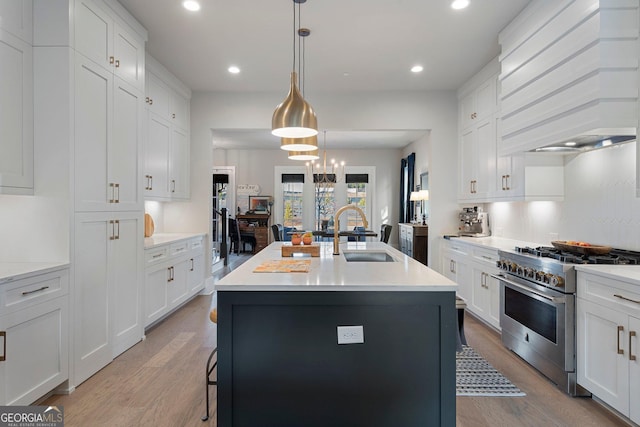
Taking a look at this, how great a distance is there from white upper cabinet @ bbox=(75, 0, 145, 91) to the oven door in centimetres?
369

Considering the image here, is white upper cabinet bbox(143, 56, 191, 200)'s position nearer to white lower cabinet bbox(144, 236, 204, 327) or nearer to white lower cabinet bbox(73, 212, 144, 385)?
white lower cabinet bbox(144, 236, 204, 327)

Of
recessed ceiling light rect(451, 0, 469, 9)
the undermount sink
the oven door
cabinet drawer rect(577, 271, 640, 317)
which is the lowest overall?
the oven door

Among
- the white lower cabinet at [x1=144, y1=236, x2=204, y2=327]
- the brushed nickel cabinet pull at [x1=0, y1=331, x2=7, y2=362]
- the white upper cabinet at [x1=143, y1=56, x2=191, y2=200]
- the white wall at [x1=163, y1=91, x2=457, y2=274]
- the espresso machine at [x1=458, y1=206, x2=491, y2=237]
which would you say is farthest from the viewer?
the white wall at [x1=163, y1=91, x2=457, y2=274]

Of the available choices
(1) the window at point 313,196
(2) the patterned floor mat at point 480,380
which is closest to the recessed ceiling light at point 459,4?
(2) the patterned floor mat at point 480,380

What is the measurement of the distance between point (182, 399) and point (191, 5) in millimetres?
2962

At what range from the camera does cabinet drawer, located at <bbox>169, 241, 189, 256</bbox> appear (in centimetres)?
411

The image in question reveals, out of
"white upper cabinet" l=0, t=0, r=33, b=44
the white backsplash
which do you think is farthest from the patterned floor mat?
"white upper cabinet" l=0, t=0, r=33, b=44

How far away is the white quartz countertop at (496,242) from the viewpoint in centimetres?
357

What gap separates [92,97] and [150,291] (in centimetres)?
190

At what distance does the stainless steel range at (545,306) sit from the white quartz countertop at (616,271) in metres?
0.08

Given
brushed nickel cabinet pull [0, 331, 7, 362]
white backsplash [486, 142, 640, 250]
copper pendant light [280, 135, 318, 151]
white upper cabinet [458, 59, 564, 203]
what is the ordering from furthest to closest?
white upper cabinet [458, 59, 564, 203]
copper pendant light [280, 135, 318, 151]
white backsplash [486, 142, 640, 250]
brushed nickel cabinet pull [0, 331, 7, 362]

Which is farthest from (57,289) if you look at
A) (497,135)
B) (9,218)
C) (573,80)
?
(497,135)

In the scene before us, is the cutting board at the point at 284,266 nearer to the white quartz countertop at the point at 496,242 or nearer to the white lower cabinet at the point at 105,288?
the white lower cabinet at the point at 105,288

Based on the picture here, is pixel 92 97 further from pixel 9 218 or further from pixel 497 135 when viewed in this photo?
pixel 497 135
